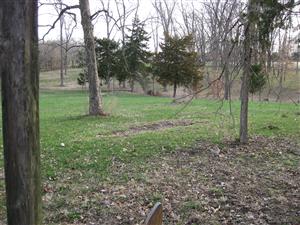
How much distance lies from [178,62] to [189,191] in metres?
30.4

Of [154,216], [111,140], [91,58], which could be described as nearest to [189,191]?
[154,216]

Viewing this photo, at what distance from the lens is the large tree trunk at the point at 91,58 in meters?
14.8

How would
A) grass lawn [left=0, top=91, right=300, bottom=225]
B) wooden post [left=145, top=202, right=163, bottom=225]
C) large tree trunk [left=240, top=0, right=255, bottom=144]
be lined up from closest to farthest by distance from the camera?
wooden post [left=145, top=202, right=163, bottom=225], grass lawn [left=0, top=91, right=300, bottom=225], large tree trunk [left=240, top=0, right=255, bottom=144]

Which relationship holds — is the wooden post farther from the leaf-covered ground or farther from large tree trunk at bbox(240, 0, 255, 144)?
large tree trunk at bbox(240, 0, 255, 144)

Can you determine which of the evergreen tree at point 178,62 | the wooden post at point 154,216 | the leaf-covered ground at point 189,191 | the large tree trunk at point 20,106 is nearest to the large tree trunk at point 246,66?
the leaf-covered ground at point 189,191

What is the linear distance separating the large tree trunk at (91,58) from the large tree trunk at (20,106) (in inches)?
507

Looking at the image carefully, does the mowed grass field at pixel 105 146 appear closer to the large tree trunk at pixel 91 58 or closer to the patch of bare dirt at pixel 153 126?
the patch of bare dirt at pixel 153 126

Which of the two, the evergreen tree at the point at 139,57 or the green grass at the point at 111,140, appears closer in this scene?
the green grass at the point at 111,140

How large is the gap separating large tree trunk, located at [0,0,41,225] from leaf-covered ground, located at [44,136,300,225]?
97.4 inches

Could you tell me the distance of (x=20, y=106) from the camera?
233 centimetres

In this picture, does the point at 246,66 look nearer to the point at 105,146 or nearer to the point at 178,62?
the point at 105,146

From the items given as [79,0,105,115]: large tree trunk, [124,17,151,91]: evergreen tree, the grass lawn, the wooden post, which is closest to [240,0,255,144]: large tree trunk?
the grass lawn

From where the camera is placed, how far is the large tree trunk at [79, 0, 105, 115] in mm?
14766

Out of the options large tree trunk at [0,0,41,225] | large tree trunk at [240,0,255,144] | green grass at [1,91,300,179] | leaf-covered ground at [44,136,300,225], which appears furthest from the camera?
green grass at [1,91,300,179]
